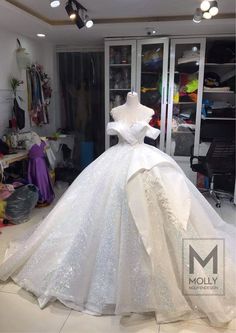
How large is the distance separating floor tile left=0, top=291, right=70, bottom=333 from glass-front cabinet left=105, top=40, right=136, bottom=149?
A: 2921 millimetres

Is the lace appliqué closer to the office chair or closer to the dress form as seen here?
the dress form

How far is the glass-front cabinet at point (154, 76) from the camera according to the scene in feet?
13.6

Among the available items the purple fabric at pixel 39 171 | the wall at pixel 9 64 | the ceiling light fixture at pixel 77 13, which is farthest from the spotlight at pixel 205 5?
the wall at pixel 9 64

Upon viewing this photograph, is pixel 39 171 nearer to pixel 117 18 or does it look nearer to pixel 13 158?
pixel 13 158

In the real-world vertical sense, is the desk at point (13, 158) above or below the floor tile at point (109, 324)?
above

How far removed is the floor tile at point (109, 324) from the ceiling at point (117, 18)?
2760 millimetres

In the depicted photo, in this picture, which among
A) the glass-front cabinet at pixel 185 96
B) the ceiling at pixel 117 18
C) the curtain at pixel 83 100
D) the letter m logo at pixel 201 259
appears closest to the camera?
the letter m logo at pixel 201 259

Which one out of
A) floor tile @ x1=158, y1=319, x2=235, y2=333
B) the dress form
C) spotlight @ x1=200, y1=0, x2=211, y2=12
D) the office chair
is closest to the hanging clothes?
the dress form

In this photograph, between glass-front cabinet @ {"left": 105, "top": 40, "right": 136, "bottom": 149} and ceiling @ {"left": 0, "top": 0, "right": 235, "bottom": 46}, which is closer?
ceiling @ {"left": 0, "top": 0, "right": 235, "bottom": 46}

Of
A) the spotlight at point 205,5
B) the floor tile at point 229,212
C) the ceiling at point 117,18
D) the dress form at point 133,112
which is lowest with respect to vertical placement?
the floor tile at point 229,212

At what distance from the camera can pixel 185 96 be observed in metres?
Result: 4.31

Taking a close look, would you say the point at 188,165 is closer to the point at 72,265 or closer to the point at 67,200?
the point at 67,200

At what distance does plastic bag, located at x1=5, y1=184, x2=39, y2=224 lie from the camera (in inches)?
127

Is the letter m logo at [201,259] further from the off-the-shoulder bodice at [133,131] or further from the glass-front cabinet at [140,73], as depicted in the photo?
the glass-front cabinet at [140,73]
